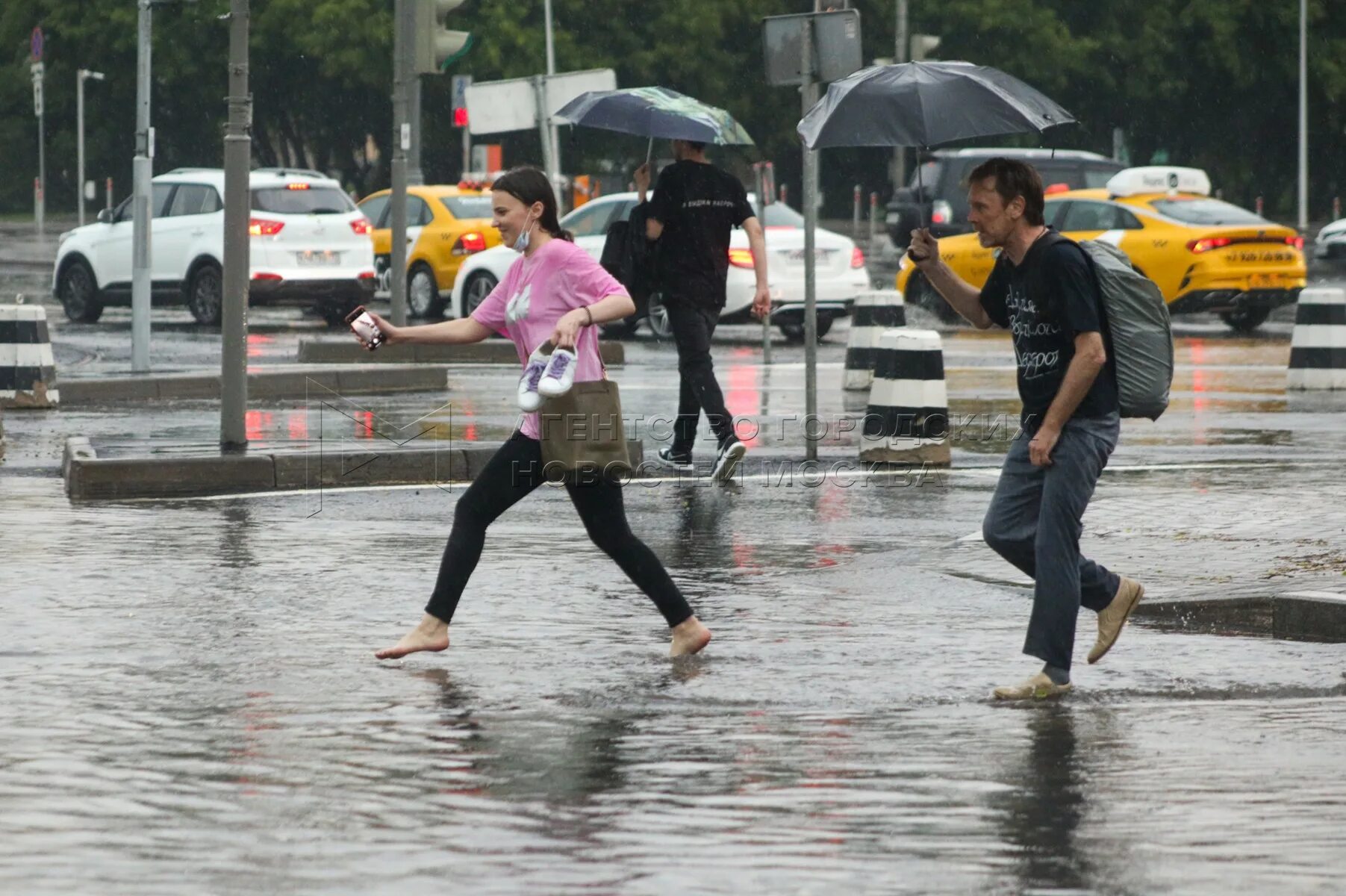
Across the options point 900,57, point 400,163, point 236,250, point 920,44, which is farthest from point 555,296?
point 900,57

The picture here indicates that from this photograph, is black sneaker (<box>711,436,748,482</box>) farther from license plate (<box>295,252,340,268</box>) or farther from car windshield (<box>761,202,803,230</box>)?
license plate (<box>295,252,340,268</box>)

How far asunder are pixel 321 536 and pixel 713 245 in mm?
3144

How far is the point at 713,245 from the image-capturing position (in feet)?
43.6

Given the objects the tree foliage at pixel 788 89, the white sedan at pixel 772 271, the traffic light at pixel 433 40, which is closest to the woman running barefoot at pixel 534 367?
the traffic light at pixel 433 40

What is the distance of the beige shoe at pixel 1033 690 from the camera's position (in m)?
7.32

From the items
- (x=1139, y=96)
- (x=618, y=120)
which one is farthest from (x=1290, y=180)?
(x=618, y=120)

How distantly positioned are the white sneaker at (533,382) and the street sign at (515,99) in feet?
59.8

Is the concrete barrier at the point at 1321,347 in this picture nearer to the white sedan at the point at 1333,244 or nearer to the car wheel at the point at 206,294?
the car wheel at the point at 206,294

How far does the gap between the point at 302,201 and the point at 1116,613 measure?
21.4m

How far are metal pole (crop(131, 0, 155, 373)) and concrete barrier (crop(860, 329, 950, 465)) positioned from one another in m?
8.10

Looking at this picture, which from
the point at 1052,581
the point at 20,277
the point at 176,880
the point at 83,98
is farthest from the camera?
the point at 83,98

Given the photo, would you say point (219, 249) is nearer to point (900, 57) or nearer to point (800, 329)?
point (800, 329)

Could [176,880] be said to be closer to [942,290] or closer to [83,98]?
[942,290]

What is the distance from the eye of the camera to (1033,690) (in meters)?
7.33
